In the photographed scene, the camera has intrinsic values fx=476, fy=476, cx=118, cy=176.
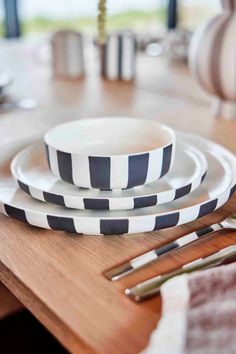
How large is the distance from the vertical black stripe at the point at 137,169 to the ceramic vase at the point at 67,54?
0.87 m

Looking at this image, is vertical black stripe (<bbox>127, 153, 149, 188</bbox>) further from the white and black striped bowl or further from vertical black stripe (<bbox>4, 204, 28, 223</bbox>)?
vertical black stripe (<bbox>4, 204, 28, 223</bbox>)

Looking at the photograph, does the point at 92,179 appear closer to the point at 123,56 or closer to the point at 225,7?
the point at 225,7

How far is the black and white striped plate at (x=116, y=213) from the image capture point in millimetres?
476

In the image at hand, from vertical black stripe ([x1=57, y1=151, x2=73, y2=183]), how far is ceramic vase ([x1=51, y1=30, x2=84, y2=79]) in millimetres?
850

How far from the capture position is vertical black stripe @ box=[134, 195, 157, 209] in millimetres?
496

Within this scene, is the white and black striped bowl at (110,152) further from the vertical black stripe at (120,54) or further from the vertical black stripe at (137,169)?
the vertical black stripe at (120,54)

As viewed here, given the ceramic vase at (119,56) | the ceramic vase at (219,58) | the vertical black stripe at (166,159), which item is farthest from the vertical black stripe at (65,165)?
the ceramic vase at (119,56)

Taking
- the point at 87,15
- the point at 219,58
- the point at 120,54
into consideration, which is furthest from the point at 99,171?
the point at 87,15

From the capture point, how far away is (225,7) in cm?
94

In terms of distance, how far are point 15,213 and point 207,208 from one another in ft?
0.66

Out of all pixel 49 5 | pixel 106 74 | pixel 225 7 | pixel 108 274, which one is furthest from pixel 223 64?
pixel 49 5

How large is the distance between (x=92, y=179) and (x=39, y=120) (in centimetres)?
46

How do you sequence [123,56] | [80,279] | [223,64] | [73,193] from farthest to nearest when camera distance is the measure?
[123,56] → [223,64] → [73,193] → [80,279]

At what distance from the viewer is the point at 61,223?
481 millimetres
